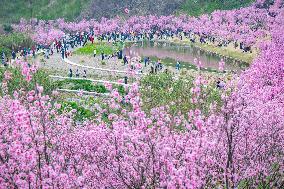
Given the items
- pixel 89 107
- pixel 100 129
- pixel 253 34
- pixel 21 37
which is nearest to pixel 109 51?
pixel 21 37

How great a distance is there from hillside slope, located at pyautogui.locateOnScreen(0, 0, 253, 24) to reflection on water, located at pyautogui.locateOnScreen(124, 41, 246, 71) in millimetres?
A: 28915

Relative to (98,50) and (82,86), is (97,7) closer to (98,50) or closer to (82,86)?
(98,50)

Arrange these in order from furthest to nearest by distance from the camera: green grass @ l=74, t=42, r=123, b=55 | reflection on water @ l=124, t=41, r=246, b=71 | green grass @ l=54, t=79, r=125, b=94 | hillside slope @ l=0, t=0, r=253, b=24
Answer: hillside slope @ l=0, t=0, r=253, b=24 < green grass @ l=74, t=42, r=123, b=55 < reflection on water @ l=124, t=41, r=246, b=71 < green grass @ l=54, t=79, r=125, b=94

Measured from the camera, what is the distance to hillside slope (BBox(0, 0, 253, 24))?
113 m

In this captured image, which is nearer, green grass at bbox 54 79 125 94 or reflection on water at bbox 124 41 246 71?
green grass at bbox 54 79 125 94

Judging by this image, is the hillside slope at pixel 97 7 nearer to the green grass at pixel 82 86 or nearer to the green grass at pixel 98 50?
the green grass at pixel 98 50

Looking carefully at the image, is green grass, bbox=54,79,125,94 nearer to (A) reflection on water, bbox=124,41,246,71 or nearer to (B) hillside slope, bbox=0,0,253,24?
(A) reflection on water, bbox=124,41,246,71

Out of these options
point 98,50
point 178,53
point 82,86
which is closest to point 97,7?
point 98,50

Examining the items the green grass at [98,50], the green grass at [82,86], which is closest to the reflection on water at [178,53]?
the green grass at [98,50]

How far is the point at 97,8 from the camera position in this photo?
117688 mm

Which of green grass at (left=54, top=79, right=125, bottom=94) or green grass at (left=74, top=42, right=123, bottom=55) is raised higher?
green grass at (left=74, top=42, right=123, bottom=55)

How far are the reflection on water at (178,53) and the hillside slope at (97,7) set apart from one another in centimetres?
2892

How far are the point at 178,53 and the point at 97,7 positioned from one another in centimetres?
4938

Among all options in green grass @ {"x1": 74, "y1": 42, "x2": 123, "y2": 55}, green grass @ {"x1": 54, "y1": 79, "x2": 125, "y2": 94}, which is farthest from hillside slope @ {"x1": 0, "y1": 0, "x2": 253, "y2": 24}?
green grass @ {"x1": 54, "y1": 79, "x2": 125, "y2": 94}
